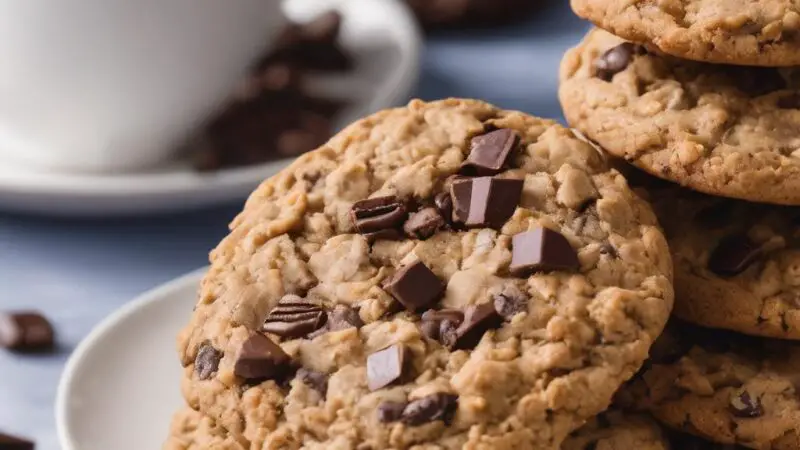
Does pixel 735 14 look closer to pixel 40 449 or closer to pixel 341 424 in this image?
pixel 341 424

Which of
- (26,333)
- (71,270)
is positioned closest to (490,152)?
(26,333)

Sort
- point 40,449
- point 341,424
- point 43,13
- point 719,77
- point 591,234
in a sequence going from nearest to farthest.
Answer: point 341,424, point 591,234, point 719,77, point 40,449, point 43,13

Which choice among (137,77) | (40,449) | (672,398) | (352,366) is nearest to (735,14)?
(672,398)

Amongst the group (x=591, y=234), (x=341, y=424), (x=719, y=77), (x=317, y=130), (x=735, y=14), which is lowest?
(x=317, y=130)

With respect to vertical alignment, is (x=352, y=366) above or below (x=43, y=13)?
below

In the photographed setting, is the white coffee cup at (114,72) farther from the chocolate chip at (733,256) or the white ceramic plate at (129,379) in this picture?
the chocolate chip at (733,256)

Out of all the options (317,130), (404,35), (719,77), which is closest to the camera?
(719,77)

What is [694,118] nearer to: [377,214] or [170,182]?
[377,214]

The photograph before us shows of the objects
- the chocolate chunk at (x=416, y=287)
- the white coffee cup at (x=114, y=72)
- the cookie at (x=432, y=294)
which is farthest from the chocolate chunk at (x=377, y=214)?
the white coffee cup at (x=114, y=72)
